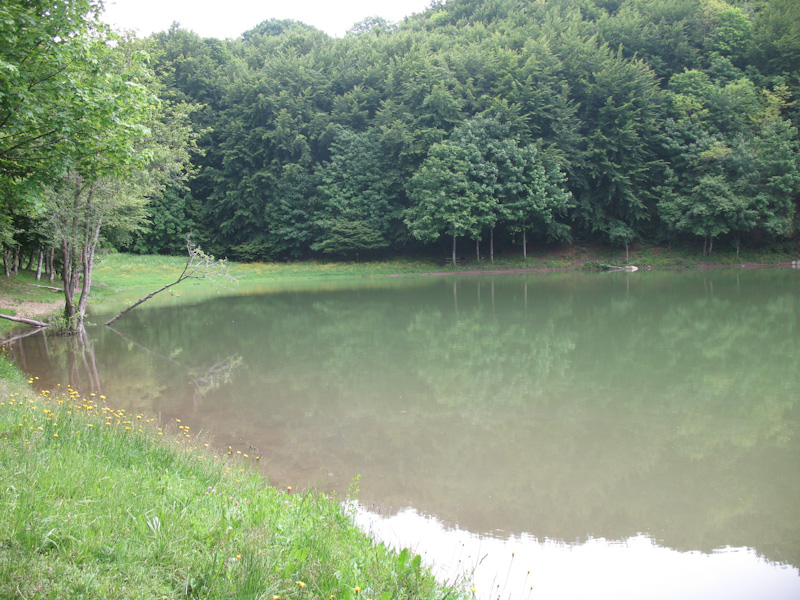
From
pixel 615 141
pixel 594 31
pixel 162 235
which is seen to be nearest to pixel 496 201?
pixel 615 141

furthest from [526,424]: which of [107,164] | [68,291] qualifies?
[68,291]

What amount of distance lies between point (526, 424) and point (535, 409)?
2.38 ft

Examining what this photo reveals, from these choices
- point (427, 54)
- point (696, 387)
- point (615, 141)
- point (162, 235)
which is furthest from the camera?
point (162, 235)

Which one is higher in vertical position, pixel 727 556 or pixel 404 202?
pixel 404 202

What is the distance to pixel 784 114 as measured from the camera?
39.8 metres

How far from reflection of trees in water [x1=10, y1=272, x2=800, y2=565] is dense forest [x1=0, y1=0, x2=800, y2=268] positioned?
834 inches

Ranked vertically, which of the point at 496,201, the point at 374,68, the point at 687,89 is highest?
the point at 374,68

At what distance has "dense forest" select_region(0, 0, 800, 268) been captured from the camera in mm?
37031

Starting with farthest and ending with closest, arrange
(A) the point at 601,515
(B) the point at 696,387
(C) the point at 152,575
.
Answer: (B) the point at 696,387 < (A) the point at 601,515 < (C) the point at 152,575

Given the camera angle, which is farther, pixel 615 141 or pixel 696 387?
pixel 615 141

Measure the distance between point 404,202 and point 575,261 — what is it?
1333cm

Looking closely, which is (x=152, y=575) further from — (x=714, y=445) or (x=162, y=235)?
(x=162, y=235)

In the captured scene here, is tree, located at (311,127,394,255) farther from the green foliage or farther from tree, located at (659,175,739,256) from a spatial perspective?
the green foliage

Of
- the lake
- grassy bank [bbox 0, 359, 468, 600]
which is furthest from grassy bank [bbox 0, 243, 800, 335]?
grassy bank [bbox 0, 359, 468, 600]
